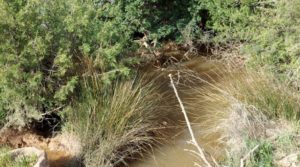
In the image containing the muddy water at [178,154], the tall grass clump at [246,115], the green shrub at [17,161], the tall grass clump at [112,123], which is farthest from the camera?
the muddy water at [178,154]

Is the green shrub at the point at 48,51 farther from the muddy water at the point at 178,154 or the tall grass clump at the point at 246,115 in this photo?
the tall grass clump at the point at 246,115

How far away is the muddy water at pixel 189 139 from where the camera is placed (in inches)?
209

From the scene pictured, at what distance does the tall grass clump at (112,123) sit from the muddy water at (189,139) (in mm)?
192

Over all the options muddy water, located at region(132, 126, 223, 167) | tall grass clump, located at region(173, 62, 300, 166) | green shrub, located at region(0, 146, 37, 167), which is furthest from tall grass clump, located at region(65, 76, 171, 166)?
tall grass clump, located at region(173, 62, 300, 166)

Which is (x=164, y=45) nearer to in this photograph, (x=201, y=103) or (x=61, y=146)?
(x=201, y=103)

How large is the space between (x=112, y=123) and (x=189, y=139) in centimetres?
103

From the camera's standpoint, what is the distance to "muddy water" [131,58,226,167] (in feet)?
17.4

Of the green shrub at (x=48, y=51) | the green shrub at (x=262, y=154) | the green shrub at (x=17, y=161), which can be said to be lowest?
the green shrub at (x=262, y=154)

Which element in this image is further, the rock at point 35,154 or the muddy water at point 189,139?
the muddy water at point 189,139

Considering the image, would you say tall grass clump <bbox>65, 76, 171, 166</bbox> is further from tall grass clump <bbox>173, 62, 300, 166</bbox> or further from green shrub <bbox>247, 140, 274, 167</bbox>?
green shrub <bbox>247, 140, 274, 167</bbox>

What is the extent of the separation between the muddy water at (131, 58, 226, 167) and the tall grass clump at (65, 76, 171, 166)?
19 centimetres

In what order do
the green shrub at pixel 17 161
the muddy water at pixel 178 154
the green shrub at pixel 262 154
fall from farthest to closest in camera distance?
the muddy water at pixel 178 154 → the green shrub at pixel 262 154 → the green shrub at pixel 17 161

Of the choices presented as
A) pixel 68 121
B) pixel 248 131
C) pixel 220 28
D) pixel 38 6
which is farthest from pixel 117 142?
pixel 220 28

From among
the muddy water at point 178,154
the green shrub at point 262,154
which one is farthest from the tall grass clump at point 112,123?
the green shrub at point 262,154
